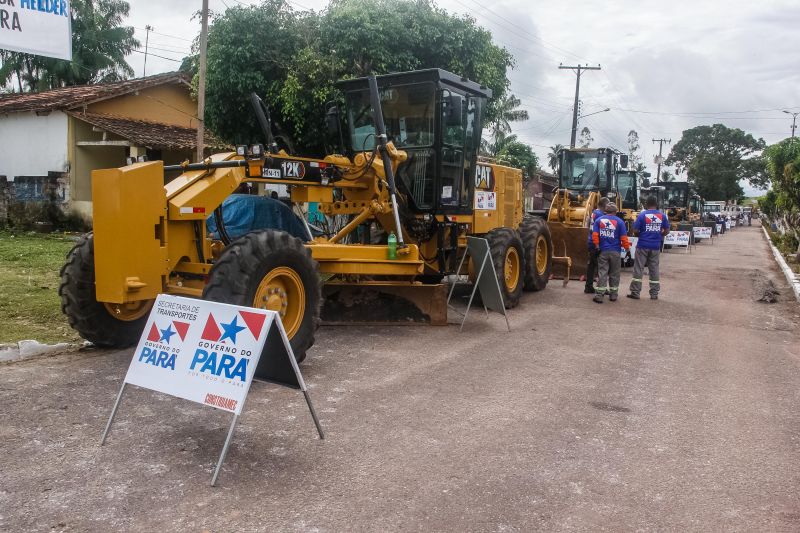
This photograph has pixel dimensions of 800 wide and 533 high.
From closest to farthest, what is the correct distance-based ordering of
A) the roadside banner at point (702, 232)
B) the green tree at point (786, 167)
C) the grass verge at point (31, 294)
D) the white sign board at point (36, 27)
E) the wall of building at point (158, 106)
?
the white sign board at point (36, 27) < the grass verge at point (31, 294) < the green tree at point (786, 167) < the wall of building at point (158, 106) < the roadside banner at point (702, 232)

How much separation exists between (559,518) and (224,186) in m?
4.38

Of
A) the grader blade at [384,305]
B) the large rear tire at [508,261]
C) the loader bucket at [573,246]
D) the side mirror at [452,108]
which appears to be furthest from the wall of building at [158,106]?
the side mirror at [452,108]

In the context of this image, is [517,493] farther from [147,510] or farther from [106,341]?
[106,341]

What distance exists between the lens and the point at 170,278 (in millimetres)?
6582

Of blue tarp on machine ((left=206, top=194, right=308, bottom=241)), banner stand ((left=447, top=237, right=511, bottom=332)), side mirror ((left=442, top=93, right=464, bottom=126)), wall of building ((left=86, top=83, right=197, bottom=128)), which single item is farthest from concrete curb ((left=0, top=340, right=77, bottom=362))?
wall of building ((left=86, top=83, right=197, bottom=128))

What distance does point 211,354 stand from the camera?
14.8 feet

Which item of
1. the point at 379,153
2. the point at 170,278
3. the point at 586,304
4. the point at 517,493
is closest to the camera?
the point at 517,493

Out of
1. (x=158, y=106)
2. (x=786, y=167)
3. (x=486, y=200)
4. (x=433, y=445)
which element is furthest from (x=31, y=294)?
(x=786, y=167)

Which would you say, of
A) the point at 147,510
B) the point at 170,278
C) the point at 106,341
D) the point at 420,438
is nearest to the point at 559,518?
the point at 420,438

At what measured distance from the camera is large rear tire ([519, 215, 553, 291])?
11.9 meters

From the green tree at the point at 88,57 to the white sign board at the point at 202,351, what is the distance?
33472 mm

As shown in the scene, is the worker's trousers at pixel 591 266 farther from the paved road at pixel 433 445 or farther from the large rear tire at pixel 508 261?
the paved road at pixel 433 445

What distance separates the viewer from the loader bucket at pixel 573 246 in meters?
14.5

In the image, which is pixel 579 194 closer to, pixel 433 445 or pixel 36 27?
pixel 433 445
